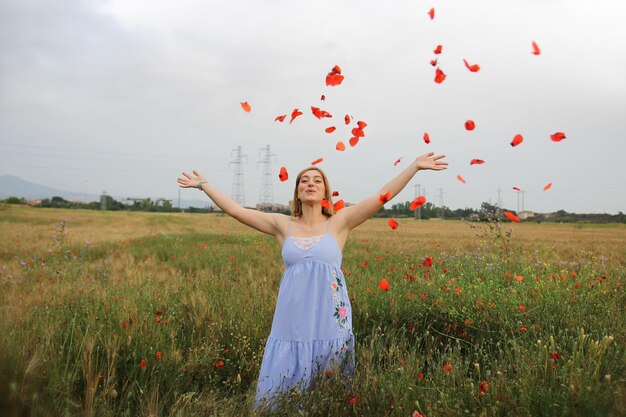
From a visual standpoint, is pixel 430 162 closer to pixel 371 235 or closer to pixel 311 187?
pixel 311 187

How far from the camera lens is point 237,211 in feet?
13.2

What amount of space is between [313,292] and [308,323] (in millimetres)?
228

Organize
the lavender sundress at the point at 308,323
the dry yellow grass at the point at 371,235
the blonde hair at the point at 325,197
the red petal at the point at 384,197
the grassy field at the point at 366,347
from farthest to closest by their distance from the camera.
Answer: the dry yellow grass at the point at 371,235, the blonde hair at the point at 325,197, the red petal at the point at 384,197, the lavender sundress at the point at 308,323, the grassy field at the point at 366,347

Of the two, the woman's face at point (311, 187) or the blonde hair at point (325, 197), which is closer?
the woman's face at point (311, 187)

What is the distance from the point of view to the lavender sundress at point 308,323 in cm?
344

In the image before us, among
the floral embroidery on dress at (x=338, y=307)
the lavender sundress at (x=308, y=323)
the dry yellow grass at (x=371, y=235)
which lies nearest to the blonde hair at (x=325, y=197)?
the lavender sundress at (x=308, y=323)

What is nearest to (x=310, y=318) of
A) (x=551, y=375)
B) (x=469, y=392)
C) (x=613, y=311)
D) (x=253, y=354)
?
(x=253, y=354)

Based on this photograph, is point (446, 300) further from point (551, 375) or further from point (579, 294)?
point (551, 375)

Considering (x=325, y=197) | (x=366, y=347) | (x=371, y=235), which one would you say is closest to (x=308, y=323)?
(x=366, y=347)

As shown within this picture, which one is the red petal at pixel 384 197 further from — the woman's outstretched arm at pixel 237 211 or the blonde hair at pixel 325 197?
the woman's outstretched arm at pixel 237 211

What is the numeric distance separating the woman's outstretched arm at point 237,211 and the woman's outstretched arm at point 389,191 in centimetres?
59

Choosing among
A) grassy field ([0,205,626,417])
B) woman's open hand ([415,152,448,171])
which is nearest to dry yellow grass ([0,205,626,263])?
grassy field ([0,205,626,417])

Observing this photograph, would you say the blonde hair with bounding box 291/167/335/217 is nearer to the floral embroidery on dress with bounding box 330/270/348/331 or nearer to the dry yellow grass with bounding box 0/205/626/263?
the floral embroidery on dress with bounding box 330/270/348/331

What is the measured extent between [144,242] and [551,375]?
49.0 ft
